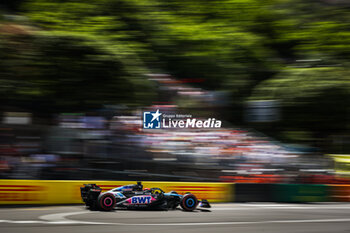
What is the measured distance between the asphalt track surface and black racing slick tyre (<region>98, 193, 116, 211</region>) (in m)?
0.13

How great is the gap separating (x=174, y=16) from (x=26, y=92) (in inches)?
398

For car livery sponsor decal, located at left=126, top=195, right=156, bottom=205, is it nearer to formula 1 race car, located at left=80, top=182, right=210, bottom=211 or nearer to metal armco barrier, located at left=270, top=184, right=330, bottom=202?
formula 1 race car, located at left=80, top=182, right=210, bottom=211

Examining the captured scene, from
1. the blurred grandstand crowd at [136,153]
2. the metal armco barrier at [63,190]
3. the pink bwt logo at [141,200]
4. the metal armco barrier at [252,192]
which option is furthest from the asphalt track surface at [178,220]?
the blurred grandstand crowd at [136,153]

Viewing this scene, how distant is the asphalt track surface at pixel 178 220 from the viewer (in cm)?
787

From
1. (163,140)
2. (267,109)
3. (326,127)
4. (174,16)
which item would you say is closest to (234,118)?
(267,109)

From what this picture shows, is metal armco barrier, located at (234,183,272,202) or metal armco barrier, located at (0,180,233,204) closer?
metal armco barrier, located at (0,180,233,204)

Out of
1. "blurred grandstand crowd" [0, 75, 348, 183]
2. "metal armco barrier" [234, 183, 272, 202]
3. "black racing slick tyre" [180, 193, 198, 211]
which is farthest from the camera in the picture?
"metal armco barrier" [234, 183, 272, 202]

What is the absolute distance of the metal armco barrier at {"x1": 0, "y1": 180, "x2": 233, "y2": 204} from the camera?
10.9 meters

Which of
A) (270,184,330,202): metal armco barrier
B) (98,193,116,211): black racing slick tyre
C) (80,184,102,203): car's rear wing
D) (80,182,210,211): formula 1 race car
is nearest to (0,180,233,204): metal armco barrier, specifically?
(270,184,330,202): metal armco barrier

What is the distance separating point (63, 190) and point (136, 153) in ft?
6.62

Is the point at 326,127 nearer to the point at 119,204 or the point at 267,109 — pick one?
the point at 267,109

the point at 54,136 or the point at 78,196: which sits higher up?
the point at 54,136

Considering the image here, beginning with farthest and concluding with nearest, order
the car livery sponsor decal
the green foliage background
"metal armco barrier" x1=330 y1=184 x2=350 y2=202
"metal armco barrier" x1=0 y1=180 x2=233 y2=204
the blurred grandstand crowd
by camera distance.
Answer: the green foliage background → "metal armco barrier" x1=330 y1=184 x2=350 y2=202 → the blurred grandstand crowd → "metal armco barrier" x1=0 y1=180 x2=233 y2=204 → the car livery sponsor decal

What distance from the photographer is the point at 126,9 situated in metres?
20.9
